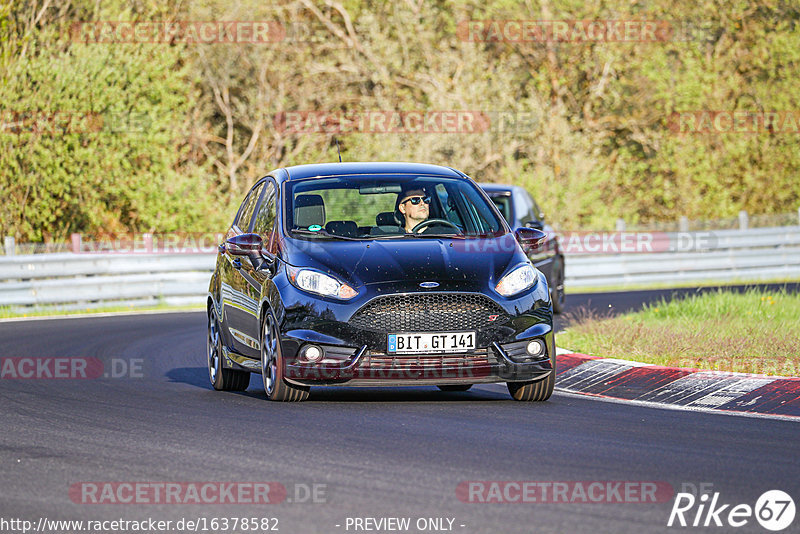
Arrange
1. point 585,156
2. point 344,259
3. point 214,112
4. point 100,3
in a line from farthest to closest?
point 214,112 < point 585,156 < point 100,3 < point 344,259

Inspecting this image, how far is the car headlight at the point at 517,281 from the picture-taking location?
9.95 metres

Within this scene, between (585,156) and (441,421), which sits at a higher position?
(441,421)

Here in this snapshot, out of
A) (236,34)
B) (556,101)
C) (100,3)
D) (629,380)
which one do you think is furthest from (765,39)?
(629,380)

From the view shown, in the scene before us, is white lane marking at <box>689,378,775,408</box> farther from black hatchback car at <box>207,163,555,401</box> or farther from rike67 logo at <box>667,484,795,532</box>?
rike67 logo at <box>667,484,795,532</box>

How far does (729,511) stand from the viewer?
6336mm

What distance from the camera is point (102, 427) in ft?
30.2

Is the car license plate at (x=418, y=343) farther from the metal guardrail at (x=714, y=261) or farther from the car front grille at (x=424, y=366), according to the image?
the metal guardrail at (x=714, y=261)

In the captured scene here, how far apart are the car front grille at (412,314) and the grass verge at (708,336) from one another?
2928mm

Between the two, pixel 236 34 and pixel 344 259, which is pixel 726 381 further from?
pixel 236 34

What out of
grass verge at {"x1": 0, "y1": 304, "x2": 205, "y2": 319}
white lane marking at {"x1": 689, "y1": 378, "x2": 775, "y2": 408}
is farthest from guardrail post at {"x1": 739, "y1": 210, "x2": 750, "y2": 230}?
white lane marking at {"x1": 689, "y1": 378, "x2": 775, "y2": 408}

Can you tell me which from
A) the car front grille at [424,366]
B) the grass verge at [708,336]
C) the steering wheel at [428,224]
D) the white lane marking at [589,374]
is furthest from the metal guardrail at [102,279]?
the car front grille at [424,366]

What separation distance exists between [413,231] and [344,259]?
0.99 metres

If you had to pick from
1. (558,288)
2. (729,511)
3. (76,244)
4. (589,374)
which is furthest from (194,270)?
(729,511)

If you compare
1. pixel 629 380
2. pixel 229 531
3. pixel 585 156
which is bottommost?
pixel 585 156
